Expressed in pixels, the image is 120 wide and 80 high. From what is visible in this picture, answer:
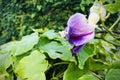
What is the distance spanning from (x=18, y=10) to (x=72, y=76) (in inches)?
160

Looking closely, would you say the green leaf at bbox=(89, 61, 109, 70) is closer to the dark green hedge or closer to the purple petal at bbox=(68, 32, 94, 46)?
the purple petal at bbox=(68, 32, 94, 46)

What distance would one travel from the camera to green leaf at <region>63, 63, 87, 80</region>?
121 centimetres

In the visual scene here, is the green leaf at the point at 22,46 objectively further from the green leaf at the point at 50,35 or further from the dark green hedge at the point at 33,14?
the dark green hedge at the point at 33,14

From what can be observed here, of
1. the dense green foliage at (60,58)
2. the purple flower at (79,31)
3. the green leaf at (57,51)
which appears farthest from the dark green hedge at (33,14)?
the purple flower at (79,31)

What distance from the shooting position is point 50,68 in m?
1.33

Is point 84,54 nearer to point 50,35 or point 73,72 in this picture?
point 73,72

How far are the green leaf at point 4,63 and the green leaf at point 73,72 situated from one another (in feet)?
0.78

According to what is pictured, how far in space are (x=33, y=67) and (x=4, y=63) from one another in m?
0.13

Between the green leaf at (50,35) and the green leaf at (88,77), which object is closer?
the green leaf at (88,77)

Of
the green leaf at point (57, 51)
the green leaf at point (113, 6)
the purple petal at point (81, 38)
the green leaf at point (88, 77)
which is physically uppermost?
the green leaf at point (113, 6)

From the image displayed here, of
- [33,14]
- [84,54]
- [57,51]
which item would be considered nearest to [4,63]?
[57,51]

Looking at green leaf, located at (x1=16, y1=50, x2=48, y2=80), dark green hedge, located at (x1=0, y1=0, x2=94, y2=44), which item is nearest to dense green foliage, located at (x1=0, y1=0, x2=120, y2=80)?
green leaf, located at (x1=16, y1=50, x2=48, y2=80)

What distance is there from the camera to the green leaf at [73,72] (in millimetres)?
1206

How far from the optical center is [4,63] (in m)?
1.35
